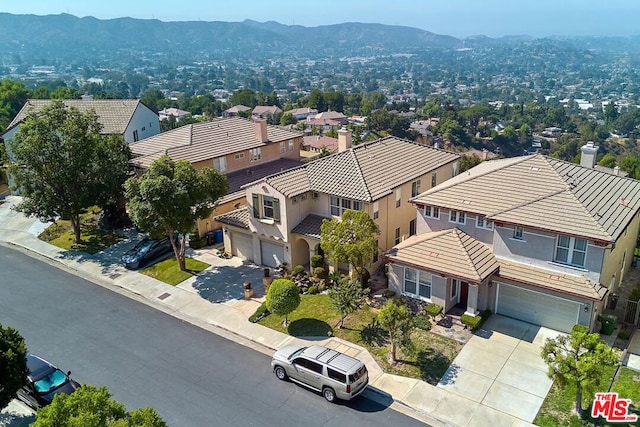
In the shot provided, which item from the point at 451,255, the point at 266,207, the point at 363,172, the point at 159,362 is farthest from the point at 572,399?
the point at 266,207

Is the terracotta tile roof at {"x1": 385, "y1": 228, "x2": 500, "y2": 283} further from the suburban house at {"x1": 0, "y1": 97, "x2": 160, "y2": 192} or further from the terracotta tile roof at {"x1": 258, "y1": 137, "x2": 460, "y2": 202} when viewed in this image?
the suburban house at {"x1": 0, "y1": 97, "x2": 160, "y2": 192}

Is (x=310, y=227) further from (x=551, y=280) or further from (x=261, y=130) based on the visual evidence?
(x=261, y=130)

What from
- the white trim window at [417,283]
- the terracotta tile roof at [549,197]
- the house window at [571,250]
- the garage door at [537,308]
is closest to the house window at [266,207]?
the terracotta tile roof at [549,197]

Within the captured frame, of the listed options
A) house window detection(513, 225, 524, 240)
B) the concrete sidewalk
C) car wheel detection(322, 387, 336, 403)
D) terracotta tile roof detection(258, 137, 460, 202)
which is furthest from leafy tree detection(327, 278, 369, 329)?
house window detection(513, 225, 524, 240)

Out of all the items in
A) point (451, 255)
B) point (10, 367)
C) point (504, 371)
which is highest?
→ point (10, 367)

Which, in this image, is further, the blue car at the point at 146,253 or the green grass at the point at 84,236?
the green grass at the point at 84,236

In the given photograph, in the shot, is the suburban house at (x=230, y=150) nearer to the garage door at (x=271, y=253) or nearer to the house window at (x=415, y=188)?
the garage door at (x=271, y=253)
